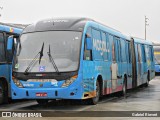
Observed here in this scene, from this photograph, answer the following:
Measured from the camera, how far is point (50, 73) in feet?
43.1

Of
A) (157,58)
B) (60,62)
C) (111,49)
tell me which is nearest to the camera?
(60,62)

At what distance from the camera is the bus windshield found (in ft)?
43.5

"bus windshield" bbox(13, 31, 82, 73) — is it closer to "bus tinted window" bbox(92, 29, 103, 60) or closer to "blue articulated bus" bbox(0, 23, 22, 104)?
"blue articulated bus" bbox(0, 23, 22, 104)

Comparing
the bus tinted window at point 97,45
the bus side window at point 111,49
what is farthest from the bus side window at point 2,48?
the bus side window at point 111,49

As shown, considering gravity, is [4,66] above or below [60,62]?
below

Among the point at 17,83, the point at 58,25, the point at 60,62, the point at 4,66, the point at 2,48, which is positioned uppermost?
the point at 58,25

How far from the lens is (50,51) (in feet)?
44.3

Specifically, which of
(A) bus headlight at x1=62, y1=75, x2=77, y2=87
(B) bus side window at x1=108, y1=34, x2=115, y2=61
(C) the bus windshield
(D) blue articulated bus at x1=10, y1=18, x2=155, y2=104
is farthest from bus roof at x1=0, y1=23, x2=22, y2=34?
(B) bus side window at x1=108, y1=34, x2=115, y2=61

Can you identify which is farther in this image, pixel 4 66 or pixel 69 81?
pixel 4 66

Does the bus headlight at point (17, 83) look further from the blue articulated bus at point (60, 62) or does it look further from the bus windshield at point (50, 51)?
the bus windshield at point (50, 51)

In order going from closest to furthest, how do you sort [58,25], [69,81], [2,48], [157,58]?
[69,81] → [58,25] → [2,48] → [157,58]

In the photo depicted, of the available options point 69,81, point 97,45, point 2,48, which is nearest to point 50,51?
point 69,81

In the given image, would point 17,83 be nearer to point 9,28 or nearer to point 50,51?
point 50,51

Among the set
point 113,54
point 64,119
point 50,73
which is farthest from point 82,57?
point 113,54
